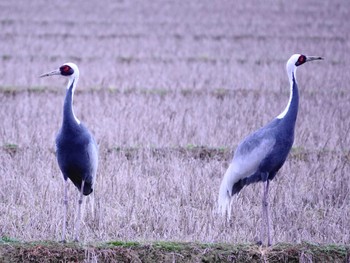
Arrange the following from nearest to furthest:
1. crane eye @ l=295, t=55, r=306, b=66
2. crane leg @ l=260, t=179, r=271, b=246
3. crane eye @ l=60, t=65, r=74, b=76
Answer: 1. crane leg @ l=260, t=179, r=271, b=246
2. crane eye @ l=60, t=65, r=74, b=76
3. crane eye @ l=295, t=55, r=306, b=66

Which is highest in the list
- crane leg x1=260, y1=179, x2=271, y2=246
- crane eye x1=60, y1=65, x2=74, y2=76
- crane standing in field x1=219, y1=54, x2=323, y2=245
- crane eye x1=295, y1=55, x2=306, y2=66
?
crane eye x1=295, y1=55, x2=306, y2=66

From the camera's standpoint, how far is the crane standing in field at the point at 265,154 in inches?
204

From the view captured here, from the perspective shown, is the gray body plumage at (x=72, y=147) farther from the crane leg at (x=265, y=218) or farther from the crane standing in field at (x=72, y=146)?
the crane leg at (x=265, y=218)

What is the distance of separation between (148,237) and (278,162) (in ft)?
3.99

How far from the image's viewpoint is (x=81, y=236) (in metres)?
5.13

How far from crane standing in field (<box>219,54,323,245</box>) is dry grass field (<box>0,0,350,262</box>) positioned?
242 mm

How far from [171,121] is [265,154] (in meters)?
3.42

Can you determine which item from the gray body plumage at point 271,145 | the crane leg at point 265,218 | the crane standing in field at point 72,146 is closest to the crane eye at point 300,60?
the gray body plumage at point 271,145

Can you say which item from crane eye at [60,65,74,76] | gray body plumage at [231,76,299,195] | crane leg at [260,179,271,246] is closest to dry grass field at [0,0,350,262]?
crane leg at [260,179,271,246]

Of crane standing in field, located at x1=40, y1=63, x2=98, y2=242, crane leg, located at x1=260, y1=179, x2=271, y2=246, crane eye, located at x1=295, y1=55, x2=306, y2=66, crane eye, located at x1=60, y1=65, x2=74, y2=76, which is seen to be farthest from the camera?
crane eye, located at x1=295, y1=55, x2=306, y2=66

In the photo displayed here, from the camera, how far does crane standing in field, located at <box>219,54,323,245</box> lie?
17.0ft

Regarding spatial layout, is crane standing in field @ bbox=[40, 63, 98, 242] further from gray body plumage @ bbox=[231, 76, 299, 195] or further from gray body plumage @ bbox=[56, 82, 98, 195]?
gray body plumage @ bbox=[231, 76, 299, 195]

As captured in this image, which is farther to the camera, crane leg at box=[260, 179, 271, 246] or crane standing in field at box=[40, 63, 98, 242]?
crane standing in field at box=[40, 63, 98, 242]

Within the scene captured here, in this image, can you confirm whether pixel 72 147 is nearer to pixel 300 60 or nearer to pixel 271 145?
pixel 271 145
